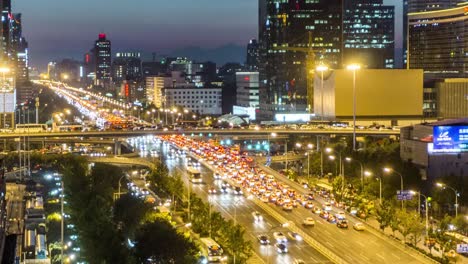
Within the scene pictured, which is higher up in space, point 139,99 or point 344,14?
point 344,14

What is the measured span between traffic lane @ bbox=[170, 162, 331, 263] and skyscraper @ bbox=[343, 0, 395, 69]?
56.0m

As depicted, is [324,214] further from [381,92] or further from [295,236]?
[381,92]

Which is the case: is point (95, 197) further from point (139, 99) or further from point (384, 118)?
point (139, 99)

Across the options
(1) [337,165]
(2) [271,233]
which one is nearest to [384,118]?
(1) [337,165]

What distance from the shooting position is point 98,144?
68000mm

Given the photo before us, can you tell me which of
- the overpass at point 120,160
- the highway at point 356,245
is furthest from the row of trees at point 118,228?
the overpass at point 120,160

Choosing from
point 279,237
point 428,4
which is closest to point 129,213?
point 279,237

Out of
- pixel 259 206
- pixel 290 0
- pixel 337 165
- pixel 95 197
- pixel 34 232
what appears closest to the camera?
pixel 34 232

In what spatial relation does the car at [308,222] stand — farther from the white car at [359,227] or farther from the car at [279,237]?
the car at [279,237]

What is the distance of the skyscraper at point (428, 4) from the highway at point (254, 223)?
7913cm

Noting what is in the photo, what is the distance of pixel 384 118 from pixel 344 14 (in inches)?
1317

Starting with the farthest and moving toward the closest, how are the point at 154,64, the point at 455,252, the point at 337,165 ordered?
the point at 154,64
the point at 337,165
the point at 455,252

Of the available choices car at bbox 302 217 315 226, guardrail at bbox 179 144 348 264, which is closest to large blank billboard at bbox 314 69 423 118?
guardrail at bbox 179 144 348 264

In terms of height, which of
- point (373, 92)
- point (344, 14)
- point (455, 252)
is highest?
point (344, 14)
